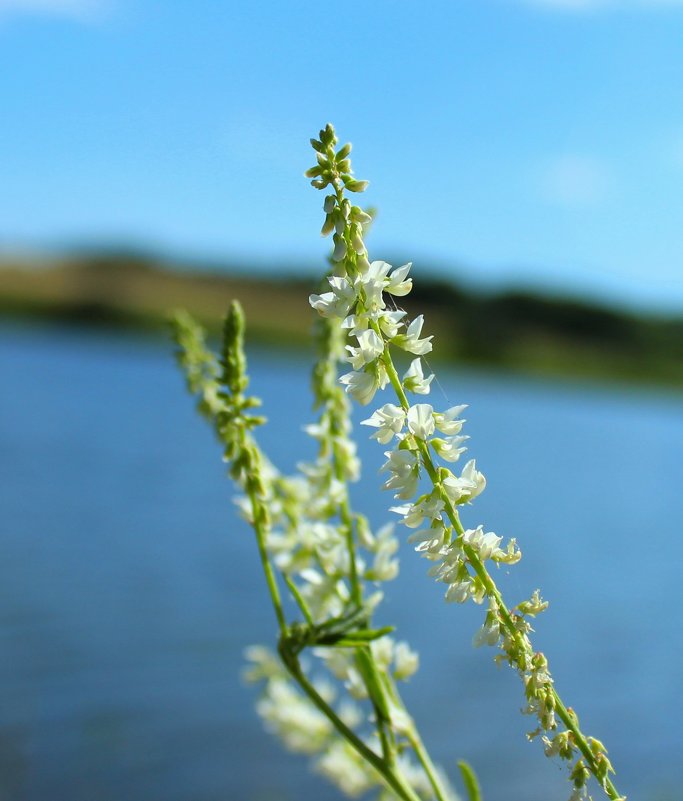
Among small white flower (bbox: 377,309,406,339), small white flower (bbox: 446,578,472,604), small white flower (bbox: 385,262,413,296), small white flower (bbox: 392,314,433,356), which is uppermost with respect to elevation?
small white flower (bbox: 385,262,413,296)

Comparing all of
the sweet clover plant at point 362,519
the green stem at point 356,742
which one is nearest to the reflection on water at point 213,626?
the sweet clover plant at point 362,519

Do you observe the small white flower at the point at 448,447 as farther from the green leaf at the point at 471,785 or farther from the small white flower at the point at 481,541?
the green leaf at the point at 471,785

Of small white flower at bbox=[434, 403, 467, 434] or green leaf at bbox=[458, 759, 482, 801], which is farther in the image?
green leaf at bbox=[458, 759, 482, 801]

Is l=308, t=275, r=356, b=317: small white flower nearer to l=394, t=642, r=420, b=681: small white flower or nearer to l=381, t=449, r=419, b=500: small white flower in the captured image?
l=381, t=449, r=419, b=500: small white flower

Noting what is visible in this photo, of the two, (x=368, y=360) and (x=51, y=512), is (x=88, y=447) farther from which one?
(x=368, y=360)

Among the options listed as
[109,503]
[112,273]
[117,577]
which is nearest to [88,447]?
[109,503]

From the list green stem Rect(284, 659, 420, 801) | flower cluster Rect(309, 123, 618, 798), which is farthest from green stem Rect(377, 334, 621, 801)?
green stem Rect(284, 659, 420, 801)
